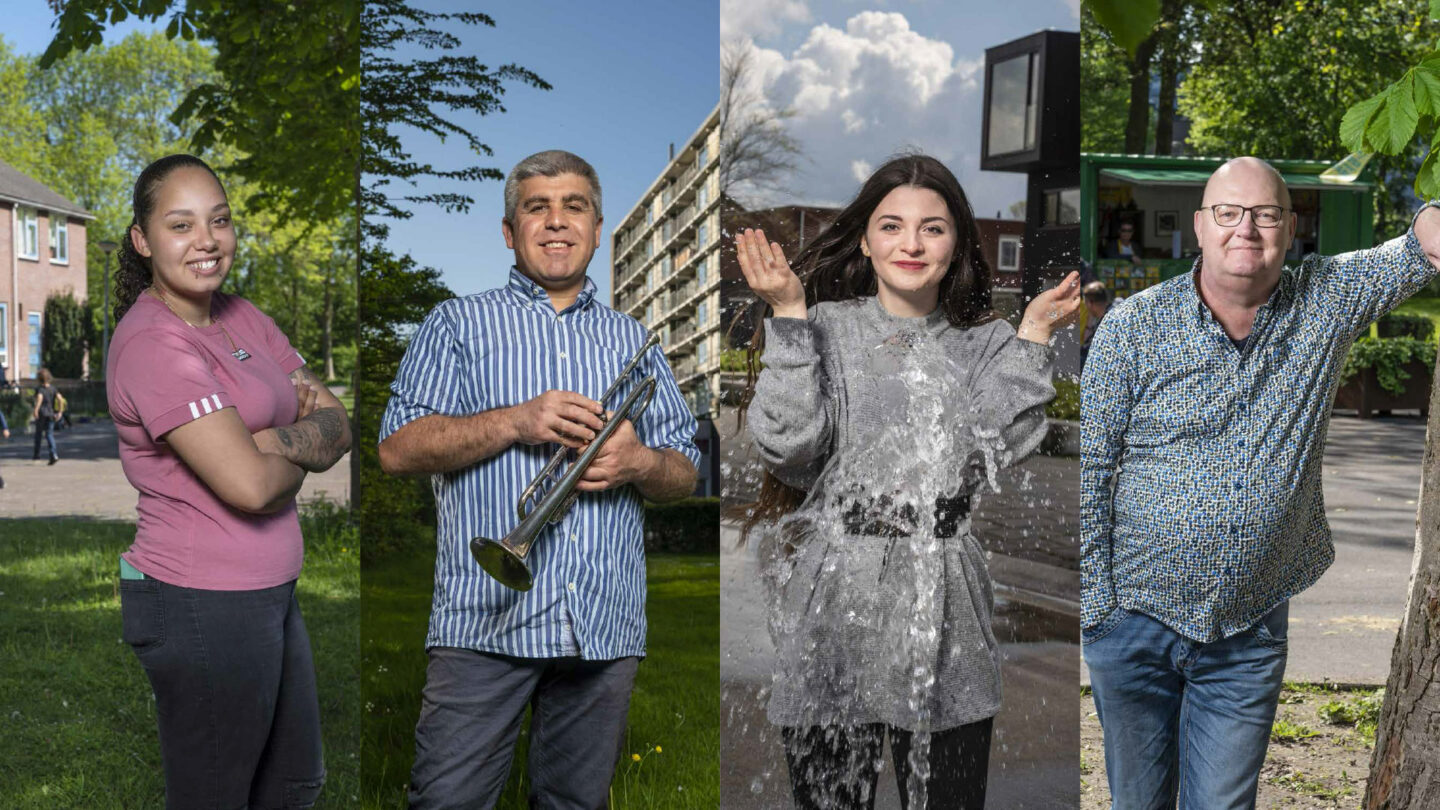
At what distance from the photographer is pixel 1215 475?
9.61ft

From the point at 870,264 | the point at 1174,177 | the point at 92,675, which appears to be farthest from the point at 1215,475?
the point at 1174,177

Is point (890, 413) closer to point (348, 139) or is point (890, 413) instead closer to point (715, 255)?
point (715, 255)

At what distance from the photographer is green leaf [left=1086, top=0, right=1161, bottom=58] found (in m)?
1.36

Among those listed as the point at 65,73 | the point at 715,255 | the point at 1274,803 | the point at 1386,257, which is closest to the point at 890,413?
the point at 715,255

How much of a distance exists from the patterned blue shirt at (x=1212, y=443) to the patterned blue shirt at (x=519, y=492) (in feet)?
3.13

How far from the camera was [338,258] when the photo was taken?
16188mm

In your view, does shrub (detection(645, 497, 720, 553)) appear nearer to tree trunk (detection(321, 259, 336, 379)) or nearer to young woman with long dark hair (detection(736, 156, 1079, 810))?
young woman with long dark hair (detection(736, 156, 1079, 810))

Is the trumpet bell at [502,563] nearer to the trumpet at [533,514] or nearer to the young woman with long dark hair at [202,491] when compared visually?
the trumpet at [533,514]

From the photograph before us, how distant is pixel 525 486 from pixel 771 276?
2.19 feet

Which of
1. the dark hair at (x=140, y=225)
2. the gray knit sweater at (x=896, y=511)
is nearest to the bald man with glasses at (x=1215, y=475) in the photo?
the gray knit sweater at (x=896, y=511)

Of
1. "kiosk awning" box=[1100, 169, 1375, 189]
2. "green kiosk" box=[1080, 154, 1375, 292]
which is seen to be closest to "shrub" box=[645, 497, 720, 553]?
"green kiosk" box=[1080, 154, 1375, 292]

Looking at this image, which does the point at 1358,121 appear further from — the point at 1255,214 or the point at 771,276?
the point at 771,276

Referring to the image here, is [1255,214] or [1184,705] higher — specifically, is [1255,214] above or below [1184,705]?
above

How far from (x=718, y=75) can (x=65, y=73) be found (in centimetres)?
1880
